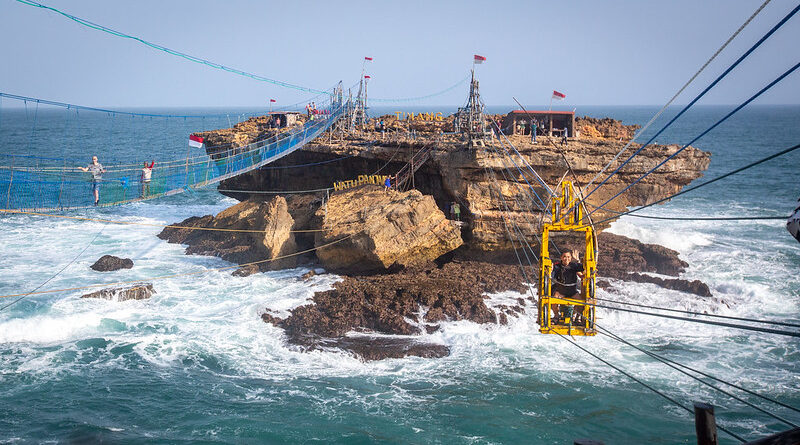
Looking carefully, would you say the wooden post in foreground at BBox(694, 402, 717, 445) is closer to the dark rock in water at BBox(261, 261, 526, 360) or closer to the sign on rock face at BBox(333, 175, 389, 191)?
the dark rock in water at BBox(261, 261, 526, 360)

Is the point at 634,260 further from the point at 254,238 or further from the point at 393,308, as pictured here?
the point at 254,238

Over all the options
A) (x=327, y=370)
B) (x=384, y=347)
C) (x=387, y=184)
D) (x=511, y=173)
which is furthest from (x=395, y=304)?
(x=511, y=173)

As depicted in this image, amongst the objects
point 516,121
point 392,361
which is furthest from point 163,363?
point 516,121

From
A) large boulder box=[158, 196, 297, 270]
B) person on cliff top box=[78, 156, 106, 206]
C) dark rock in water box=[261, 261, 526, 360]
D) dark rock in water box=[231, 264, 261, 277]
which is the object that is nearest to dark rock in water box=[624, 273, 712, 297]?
dark rock in water box=[261, 261, 526, 360]

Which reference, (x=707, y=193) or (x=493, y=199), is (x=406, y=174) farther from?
(x=707, y=193)

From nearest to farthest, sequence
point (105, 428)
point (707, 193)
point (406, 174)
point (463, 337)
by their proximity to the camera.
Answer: point (105, 428) → point (463, 337) → point (406, 174) → point (707, 193)

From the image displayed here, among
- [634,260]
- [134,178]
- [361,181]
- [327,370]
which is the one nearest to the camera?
[327,370]

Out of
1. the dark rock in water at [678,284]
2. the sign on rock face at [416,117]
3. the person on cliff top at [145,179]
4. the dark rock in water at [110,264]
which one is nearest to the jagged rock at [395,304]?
the dark rock in water at [678,284]
